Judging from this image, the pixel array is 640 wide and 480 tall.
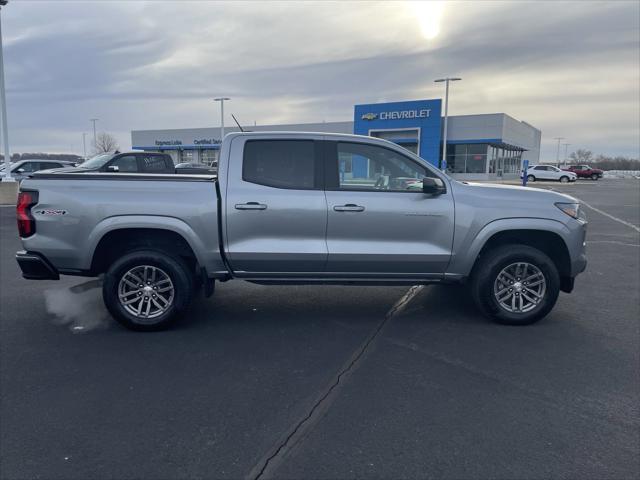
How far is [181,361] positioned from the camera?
14.2 ft

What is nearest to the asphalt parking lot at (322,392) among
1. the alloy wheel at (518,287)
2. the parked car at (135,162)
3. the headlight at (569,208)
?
the alloy wheel at (518,287)

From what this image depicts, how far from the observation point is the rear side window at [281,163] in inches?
199

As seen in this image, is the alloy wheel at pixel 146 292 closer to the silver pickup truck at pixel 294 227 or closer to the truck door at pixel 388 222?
the silver pickup truck at pixel 294 227

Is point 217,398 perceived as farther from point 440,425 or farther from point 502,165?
point 502,165

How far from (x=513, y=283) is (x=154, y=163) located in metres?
12.7

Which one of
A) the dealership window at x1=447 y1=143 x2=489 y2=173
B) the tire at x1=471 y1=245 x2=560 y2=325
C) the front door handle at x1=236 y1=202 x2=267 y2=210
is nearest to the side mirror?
the tire at x1=471 y1=245 x2=560 y2=325

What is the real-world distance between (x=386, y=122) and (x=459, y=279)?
45442 mm

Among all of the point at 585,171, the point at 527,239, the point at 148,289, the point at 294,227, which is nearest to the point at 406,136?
the point at 585,171

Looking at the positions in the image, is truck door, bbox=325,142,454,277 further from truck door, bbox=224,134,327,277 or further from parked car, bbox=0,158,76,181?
parked car, bbox=0,158,76,181

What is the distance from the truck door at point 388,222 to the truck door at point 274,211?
0.48 ft

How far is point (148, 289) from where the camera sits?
505 cm

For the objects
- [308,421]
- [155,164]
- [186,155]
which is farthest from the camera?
[186,155]

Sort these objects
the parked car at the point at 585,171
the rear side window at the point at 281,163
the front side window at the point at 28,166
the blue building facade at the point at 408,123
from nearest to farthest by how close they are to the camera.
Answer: the rear side window at the point at 281,163
the front side window at the point at 28,166
the blue building facade at the point at 408,123
the parked car at the point at 585,171

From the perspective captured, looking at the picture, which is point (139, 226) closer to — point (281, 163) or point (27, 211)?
point (27, 211)
